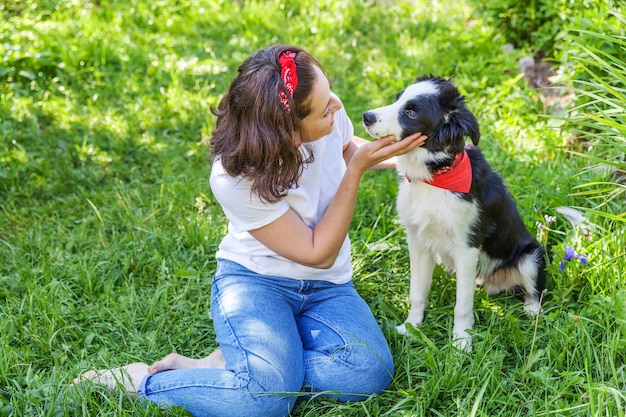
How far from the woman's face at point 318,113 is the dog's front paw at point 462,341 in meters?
0.95

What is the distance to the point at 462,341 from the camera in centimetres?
276

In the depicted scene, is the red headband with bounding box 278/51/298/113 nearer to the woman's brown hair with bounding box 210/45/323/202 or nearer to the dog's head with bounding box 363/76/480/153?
the woman's brown hair with bounding box 210/45/323/202

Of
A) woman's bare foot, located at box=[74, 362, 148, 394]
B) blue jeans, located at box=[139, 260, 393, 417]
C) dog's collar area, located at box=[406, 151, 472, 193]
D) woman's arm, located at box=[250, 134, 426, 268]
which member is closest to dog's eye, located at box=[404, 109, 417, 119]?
woman's arm, located at box=[250, 134, 426, 268]

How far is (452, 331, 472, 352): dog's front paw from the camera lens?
8.49 feet

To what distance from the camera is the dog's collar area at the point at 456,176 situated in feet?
8.49

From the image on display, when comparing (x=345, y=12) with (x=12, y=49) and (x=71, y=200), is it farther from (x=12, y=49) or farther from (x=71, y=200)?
(x=71, y=200)

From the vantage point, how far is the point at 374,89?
4.97 metres

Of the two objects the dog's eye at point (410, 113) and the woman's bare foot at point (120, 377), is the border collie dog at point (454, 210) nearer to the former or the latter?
the dog's eye at point (410, 113)

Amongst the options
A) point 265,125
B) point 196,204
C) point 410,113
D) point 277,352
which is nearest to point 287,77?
point 265,125

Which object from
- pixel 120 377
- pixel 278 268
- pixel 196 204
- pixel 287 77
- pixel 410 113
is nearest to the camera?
pixel 287 77

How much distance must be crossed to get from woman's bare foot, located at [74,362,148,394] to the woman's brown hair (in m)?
0.83

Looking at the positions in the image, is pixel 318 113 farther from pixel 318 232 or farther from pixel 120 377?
pixel 120 377

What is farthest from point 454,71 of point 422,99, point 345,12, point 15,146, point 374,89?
point 15,146

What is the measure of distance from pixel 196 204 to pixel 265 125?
1.48 metres
